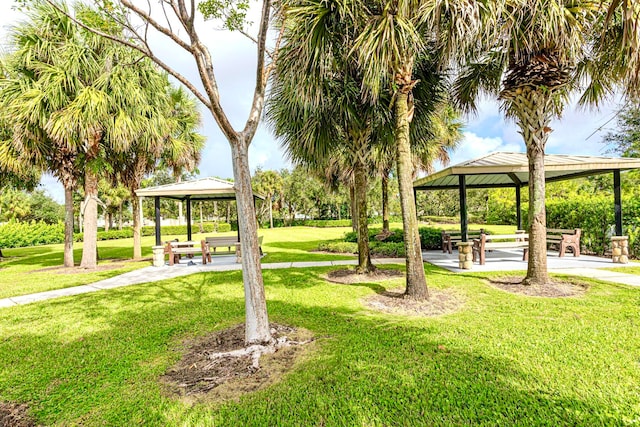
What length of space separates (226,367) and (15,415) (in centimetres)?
182

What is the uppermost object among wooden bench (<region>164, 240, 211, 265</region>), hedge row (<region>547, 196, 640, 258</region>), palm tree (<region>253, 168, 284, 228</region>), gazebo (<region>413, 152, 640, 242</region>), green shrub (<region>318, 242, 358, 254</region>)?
palm tree (<region>253, 168, 284, 228</region>)

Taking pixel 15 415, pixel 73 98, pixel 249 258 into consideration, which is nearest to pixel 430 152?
pixel 249 258

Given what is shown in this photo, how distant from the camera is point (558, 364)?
10.6ft

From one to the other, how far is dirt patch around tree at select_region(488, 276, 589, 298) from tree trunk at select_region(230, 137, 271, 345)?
16.7 feet

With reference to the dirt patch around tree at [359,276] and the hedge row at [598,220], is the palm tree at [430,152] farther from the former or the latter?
the hedge row at [598,220]

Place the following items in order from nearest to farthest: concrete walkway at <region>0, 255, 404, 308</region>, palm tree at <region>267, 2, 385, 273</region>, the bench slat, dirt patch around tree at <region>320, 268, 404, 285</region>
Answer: palm tree at <region>267, 2, 385, 273</region>, concrete walkway at <region>0, 255, 404, 308</region>, dirt patch around tree at <region>320, 268, 404, 285</region>, the bench slat

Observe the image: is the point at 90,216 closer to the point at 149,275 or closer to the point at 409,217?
the point at 149,275

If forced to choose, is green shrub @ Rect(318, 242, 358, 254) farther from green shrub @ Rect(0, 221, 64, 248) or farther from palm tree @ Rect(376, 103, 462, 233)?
green shrub @ Rect(0, 221, 64, 248)

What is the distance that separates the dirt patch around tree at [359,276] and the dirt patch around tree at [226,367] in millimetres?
3461

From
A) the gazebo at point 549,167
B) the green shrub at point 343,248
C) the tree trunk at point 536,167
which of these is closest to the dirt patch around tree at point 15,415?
the tree trunk at point 536,167

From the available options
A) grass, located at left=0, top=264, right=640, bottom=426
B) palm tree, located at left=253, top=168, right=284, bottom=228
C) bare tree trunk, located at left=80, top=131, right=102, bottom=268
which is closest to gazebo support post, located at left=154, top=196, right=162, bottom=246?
bare tree trunk, located at left=80, top=131, right=102, bottom=268

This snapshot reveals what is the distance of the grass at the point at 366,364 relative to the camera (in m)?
2.60

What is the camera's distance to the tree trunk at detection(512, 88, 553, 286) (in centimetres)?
637

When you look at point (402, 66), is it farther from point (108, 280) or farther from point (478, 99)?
point (108, 280)
